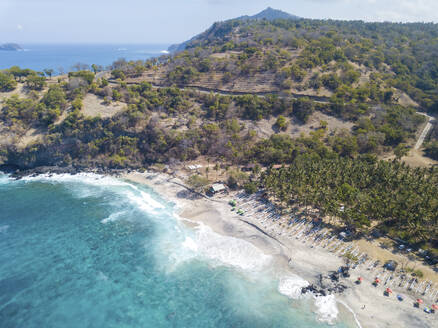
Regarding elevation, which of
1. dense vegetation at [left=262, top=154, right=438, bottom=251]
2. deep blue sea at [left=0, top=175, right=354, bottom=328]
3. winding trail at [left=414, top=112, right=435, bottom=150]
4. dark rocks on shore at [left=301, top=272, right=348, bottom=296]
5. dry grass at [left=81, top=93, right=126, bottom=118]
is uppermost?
dry grass at [left=81, top=93, right=126, bottom=118]

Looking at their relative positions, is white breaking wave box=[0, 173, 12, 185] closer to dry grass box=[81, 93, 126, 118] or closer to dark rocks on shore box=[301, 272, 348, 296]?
dry grass box=[81, 93, 126, 118]

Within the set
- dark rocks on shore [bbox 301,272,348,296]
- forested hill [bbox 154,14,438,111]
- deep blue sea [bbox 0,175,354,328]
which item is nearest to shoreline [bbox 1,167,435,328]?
dark rocks on shore [bbox 301,272,348,296]

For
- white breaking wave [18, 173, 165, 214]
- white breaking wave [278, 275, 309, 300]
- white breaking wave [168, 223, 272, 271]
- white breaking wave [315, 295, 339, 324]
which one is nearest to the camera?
white breaking wave [315, 295, 339, 324]

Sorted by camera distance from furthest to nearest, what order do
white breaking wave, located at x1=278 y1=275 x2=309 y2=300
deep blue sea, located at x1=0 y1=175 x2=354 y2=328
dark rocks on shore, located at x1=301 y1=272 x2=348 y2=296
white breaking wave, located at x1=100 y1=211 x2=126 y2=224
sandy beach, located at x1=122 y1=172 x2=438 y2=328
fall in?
1. white breaking wave, located at x1=100 y1=211 x2=126 y2=224
2. white breaking wave, located at x1=278 y1=275 x2=309 y2=300
3. dark rocks on shore, located at x1=301 y1=272 x2=348 y2=296
4. deep blue sea, located at x1=0 y1=175 x2=354 y2=328
5. sandy beach, located at x1=122 y1=172 x2=438 y2=328

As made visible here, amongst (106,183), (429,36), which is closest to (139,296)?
(106,183)

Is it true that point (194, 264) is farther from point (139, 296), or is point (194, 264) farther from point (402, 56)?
point (402, 56)

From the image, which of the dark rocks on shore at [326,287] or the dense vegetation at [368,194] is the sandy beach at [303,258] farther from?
the dense vegetation at [368,194]

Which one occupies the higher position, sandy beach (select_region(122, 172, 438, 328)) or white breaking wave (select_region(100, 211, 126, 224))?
sandy beach (select_region(122, 172, 438, 328))

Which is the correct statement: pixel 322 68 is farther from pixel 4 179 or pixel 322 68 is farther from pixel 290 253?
pixel 4 179
